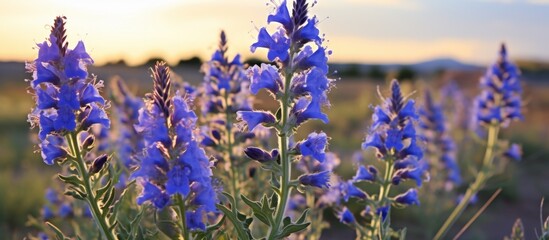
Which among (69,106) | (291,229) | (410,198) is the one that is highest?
(69,106)

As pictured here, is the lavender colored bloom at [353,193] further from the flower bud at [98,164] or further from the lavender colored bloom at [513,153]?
the lavender colored bloom at [513,153]

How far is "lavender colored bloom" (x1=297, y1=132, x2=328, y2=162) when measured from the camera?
98.3 inches

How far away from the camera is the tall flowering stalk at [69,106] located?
93.7 inches

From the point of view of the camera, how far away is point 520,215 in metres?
10.3

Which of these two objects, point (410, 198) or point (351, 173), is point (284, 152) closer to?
point (410, 198)

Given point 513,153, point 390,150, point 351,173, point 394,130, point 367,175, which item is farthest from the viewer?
point 351,173

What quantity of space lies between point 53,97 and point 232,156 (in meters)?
1.62

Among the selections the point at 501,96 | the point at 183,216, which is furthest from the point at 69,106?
the point at 501,96

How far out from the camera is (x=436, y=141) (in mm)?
7039

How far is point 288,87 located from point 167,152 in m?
0.50

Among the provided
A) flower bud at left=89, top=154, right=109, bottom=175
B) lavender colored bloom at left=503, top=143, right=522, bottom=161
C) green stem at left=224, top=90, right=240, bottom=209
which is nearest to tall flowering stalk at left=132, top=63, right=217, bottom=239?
flower bud at left=89, top=154, right=109, bottom=175

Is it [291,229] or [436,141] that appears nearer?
[291,229]

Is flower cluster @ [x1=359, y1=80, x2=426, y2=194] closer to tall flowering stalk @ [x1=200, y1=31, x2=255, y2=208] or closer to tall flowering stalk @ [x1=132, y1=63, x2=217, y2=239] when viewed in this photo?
tall flowering stalk @ [x1=200, y1=31, x2=255, y2=208]

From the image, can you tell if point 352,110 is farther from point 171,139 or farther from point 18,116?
point 171,139
